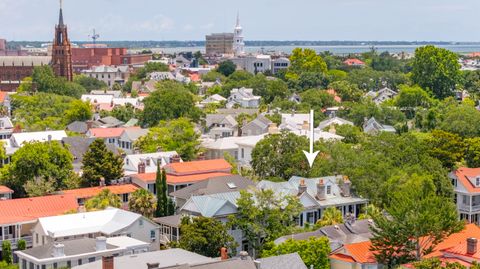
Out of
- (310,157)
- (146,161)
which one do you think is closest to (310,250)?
(310,157)

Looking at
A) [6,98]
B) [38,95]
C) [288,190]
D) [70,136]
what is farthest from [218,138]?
[6,98]

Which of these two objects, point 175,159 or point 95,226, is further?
point 175,159

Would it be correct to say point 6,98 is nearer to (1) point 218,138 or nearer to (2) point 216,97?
(2) point 216,97

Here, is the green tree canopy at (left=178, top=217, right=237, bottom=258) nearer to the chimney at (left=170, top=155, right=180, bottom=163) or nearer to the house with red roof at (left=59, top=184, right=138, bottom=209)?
the house with red roof at (left=59, top=184, right=138, bottom=209)

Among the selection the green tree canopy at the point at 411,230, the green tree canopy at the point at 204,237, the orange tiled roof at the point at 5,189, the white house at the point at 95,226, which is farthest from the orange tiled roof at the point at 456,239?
the orange tiled roof at the point at 5,189

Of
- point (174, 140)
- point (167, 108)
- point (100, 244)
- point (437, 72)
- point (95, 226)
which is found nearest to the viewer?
point (100, 244)

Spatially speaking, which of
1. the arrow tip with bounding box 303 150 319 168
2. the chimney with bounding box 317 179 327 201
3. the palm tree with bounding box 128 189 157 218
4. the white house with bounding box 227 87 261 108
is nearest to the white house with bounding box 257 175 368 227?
the chimney with bounding box 317 179 327 201

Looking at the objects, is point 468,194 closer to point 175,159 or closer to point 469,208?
point 469,208
